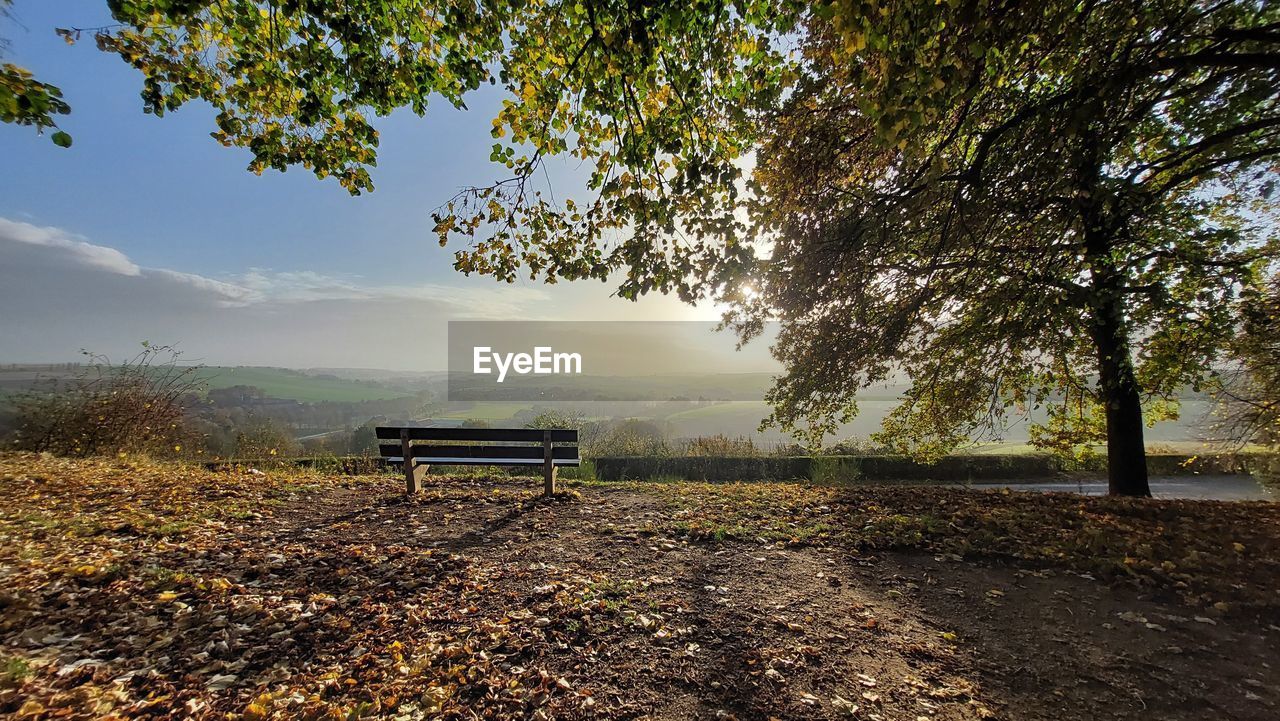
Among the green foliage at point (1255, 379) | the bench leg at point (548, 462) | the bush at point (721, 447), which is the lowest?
the bush at point (721, 447)

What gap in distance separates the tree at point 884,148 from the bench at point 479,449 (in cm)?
275

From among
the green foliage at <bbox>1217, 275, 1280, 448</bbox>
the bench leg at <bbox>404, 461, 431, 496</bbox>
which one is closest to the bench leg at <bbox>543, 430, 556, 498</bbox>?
the bench leg at <bbox>404, 461, 431, 496</bbox>

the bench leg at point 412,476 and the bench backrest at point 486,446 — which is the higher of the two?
the bench backrest at point 486,446

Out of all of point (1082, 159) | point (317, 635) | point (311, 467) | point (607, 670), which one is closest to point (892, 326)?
point (1082, 159)

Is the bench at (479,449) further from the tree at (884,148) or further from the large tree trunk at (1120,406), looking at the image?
the large tree trunk at (1120,406)

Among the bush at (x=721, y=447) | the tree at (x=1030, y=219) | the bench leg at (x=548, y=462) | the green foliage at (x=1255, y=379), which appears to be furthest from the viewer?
the bush at (x=721, y=447)

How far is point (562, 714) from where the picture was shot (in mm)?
2242

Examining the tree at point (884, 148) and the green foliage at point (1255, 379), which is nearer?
the tree at point (884, 148)

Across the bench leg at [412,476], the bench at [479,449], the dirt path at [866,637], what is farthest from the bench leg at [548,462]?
the bench leg at [412,476]

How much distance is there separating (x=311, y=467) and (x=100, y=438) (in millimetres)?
3746

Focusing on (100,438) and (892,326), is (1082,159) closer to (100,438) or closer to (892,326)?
(892,326)

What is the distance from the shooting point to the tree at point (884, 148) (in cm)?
368

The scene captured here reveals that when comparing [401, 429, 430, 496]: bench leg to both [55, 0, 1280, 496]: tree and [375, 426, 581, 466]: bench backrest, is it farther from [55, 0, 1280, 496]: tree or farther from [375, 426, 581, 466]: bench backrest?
[55, 0, 1280, 496]: tree

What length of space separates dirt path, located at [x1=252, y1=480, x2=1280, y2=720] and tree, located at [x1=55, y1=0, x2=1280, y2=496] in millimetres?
2737
